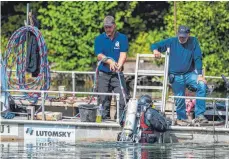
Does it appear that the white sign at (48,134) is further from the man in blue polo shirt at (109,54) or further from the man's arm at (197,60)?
the man's arm at (197,60)

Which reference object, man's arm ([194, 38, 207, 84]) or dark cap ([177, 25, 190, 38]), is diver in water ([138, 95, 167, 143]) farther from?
dark cap ([177, 25, 190, 38])

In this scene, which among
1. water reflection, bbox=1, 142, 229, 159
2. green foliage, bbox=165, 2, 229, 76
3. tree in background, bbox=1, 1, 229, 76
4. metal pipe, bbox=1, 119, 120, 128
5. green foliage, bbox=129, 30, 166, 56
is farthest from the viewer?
green foliage, bbox=129, 30, 166, 56

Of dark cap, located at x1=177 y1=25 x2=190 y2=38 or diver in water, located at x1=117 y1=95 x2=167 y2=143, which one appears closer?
diver in water, located at x1=117 y1=95 x2=167 y2=143

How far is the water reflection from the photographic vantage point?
20234 mm

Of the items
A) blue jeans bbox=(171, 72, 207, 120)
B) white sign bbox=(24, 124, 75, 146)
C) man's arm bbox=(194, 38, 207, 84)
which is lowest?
white sign bbox=(24, 124, 75, 146)

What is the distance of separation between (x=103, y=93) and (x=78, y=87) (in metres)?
13.8

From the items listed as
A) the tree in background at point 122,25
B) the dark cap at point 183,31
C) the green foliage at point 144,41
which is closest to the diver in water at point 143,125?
the dark cap at point 183,31

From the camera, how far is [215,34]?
34.2 metres

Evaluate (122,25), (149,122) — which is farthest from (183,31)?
(122,25)

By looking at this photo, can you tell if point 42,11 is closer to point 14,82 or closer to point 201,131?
point 14,82

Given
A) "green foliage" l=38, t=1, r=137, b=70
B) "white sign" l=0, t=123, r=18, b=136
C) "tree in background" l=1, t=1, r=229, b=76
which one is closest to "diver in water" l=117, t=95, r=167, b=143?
"white sign" l=0, t=123, r=18, b=136

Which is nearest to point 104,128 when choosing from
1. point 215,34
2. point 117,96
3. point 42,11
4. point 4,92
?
point 117,96

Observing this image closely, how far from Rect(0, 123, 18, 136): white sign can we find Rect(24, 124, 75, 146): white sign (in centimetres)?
20

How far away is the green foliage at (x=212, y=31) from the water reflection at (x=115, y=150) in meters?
12.6
